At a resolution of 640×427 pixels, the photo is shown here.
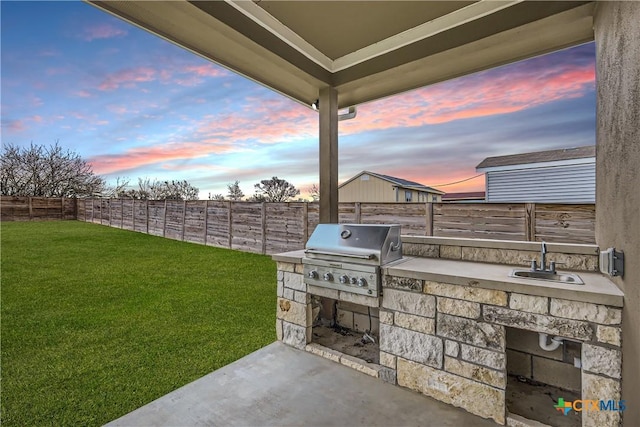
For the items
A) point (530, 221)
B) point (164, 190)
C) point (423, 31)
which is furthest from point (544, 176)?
point (164, 190)

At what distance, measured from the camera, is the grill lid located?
230cm

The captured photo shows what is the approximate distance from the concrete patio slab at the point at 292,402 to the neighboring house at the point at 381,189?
8904mm

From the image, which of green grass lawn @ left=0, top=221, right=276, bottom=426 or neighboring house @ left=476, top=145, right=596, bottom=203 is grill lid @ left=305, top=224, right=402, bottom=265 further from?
neighboring house @ left=476, top=145, right=596, bottom=203

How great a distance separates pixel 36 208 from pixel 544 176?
19.5 metres

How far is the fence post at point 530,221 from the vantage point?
4.53 m

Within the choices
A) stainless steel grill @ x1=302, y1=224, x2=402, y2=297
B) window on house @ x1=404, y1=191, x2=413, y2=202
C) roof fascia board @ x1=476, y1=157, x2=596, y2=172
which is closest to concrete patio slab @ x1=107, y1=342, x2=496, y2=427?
stainless steel grill @ x1=302, y1=224, x2=402, y2=297

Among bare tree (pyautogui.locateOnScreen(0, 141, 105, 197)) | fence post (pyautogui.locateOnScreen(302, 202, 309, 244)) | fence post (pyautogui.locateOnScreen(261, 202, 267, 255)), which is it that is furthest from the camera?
bare tree (pyautogui.locateOnScreen(0, 141, 105, 197))

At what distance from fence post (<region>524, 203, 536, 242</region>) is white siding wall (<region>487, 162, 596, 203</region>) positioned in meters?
3.20

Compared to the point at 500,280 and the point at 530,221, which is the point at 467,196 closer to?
the point at 530,221

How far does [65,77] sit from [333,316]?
7464 millimetres

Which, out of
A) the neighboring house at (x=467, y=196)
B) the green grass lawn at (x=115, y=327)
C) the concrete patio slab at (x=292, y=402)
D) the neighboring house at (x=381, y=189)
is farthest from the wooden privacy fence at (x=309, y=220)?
the neighboring house at (x=467, y=196)

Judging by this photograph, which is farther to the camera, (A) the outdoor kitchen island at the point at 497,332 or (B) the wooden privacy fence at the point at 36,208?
(B) the wooden privacy fence at the point at 36,208

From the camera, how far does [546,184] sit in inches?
299

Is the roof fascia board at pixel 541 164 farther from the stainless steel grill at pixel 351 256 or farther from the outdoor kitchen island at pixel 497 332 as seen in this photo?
the stainless steel grill at pixel 351 256
